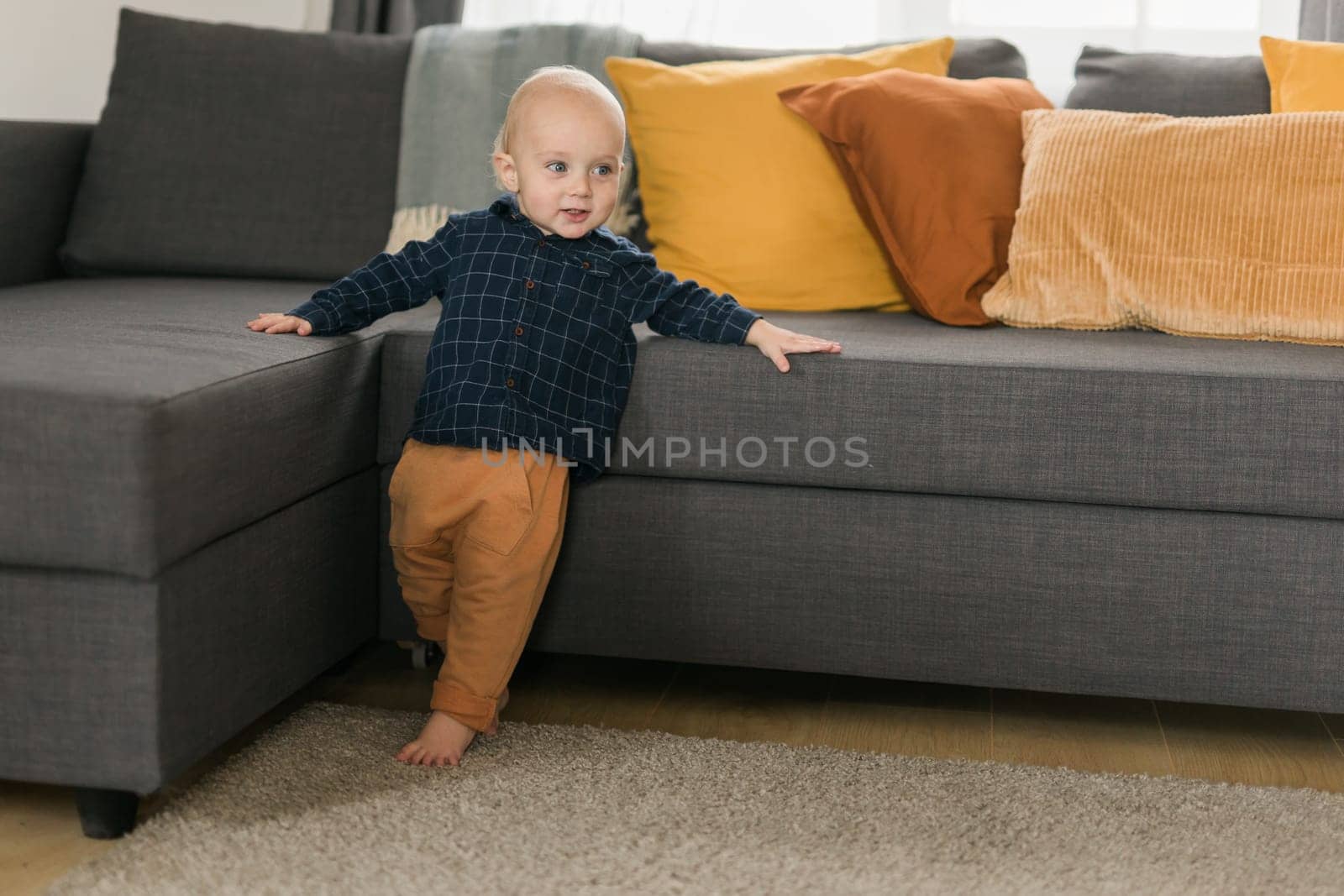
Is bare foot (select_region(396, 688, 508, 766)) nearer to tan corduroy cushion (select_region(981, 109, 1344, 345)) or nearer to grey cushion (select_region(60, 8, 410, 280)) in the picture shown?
tan corduroy cushion (select_region(981, 109, 1344, 345))

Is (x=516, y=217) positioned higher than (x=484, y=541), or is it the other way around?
(x=516, y=217)

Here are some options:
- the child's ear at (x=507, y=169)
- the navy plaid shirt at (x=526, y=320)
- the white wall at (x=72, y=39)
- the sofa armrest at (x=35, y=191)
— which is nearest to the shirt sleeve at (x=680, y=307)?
the navy plaid shirt at (x=526, y=320)

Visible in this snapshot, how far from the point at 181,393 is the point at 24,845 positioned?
47 cm

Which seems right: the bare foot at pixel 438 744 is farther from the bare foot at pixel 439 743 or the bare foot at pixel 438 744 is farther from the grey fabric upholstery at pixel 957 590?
the grey fabric upholstery at pixel 957 590

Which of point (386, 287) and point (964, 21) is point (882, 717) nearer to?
point (386, 287)

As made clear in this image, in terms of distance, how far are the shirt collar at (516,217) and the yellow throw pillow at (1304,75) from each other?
110cm

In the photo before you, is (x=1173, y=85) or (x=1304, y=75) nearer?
(x=1304, y=75)

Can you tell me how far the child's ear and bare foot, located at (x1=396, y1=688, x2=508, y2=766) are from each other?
0.63m

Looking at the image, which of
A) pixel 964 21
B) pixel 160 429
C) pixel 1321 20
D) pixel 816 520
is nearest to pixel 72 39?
pixel 964 21

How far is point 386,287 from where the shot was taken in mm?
1699

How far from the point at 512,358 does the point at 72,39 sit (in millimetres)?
2031

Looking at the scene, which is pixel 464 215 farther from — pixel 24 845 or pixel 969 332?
pixel 24 845

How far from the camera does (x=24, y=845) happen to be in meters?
1.34

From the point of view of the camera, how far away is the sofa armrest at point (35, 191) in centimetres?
226
